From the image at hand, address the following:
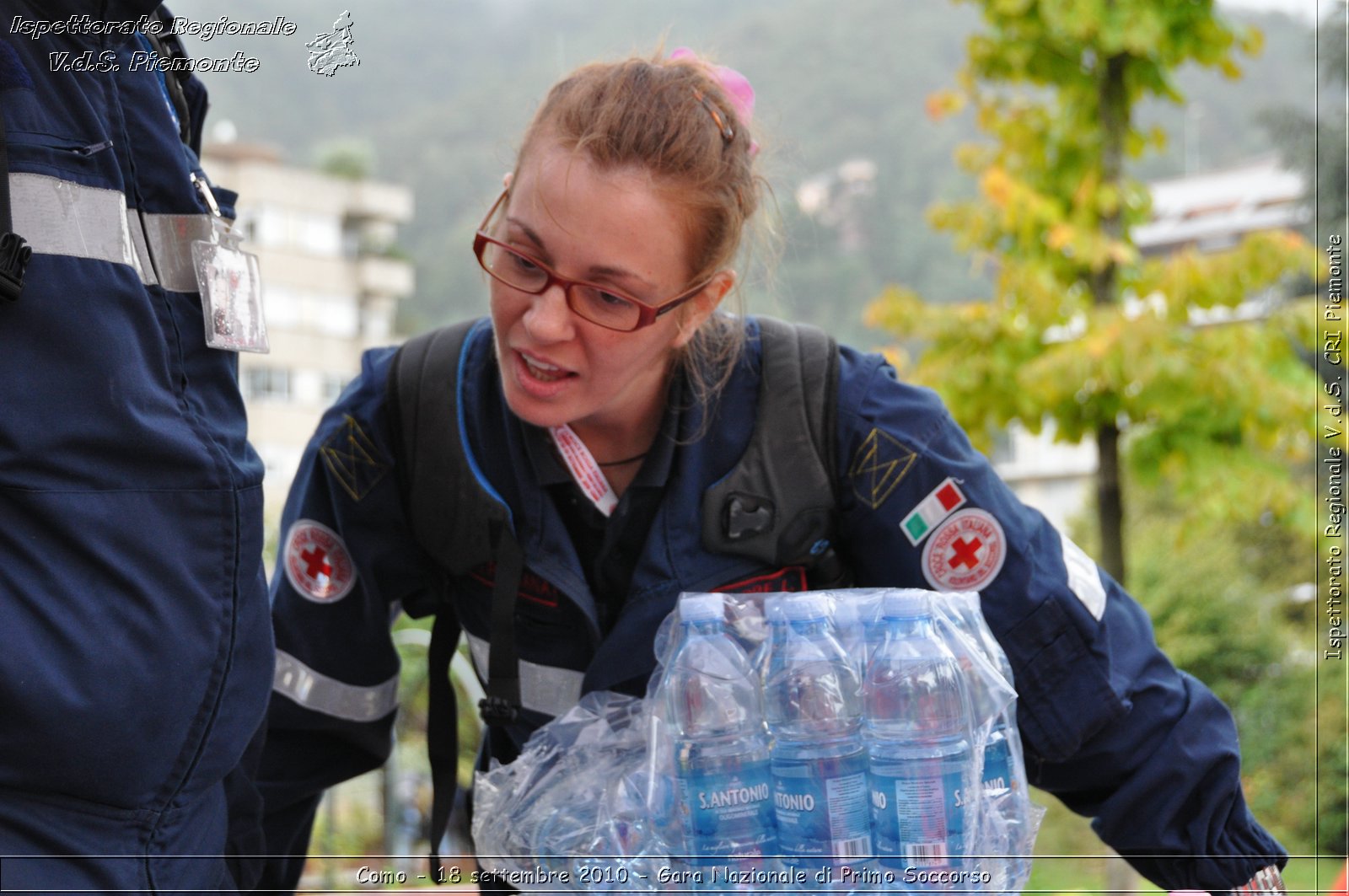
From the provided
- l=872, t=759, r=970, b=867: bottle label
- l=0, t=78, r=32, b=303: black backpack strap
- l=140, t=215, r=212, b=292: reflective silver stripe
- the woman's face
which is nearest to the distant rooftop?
the woman's face

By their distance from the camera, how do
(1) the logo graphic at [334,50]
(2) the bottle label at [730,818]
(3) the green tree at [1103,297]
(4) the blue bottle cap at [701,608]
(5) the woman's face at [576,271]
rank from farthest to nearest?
(3) the green tree at [1103,297] < (1) the logo graphic at [334,50] < (5) the woman's face at [576,271] < (4) the blue bottle cap at [701,608] < (2) the bottle label at [730,818]

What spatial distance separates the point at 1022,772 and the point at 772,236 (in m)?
1.11

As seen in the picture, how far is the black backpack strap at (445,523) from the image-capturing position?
204cm

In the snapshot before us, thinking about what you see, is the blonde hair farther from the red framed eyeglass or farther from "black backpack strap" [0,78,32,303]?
"black backpack strap" [0,78,32,303]

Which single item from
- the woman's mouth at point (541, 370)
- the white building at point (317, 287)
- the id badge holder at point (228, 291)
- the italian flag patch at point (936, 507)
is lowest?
the white building at point (317, 287)

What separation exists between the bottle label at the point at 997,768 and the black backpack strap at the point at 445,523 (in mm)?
763

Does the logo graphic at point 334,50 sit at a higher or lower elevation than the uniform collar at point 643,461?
higher

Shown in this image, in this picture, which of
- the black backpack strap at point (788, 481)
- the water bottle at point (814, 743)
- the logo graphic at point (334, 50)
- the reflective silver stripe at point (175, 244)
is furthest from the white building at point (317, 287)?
the water bottle at point (814, 743)

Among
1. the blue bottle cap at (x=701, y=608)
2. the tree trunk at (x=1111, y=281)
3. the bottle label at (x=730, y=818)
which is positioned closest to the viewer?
the bottle label at (x=730, y=818)

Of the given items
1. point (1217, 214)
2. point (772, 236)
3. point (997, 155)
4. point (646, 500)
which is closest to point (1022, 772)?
point (646, 500)

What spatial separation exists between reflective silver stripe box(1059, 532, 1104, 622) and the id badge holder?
1.30 meters

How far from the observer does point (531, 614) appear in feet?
7.05

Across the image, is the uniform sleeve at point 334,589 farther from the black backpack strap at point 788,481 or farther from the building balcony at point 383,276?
the building balcony at point 383,276

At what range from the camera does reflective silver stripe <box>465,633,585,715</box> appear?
2.15 m
